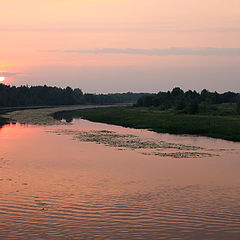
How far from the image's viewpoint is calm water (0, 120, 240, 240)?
17.7 metres

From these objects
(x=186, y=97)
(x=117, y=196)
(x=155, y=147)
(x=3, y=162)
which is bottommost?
(x=117, y=196)

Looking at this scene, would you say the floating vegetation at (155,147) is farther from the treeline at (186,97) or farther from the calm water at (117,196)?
the treeline at (186,97)

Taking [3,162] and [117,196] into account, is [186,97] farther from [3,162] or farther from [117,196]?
[117,196]

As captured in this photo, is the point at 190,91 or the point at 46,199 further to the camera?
the point at 190,91

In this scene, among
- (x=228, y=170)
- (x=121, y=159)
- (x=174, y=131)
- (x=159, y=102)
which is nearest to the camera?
(x=228, y=170)

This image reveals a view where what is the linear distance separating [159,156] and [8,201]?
20.1m

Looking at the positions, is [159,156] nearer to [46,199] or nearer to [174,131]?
[46,199]

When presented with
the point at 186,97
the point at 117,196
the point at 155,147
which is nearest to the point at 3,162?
the point at 117,196

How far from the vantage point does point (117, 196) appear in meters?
23.6

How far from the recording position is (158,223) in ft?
61.3

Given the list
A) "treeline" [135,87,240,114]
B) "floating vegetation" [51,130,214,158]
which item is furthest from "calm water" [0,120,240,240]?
"treeline" [135,87,240,114]

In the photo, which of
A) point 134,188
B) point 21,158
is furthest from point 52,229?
point 21,158

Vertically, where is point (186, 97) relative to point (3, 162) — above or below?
above

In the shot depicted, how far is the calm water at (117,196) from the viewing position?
58.2 ft
